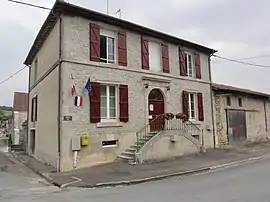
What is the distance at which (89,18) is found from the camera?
1421 cm

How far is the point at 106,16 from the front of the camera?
14.4 metres

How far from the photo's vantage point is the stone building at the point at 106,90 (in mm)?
13273

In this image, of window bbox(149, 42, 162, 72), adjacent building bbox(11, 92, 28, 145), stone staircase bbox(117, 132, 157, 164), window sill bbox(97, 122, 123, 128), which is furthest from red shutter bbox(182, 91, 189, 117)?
adjacent building bbox(11, 92, 28, 145)

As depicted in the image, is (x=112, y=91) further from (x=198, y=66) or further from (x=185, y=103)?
(x=198, y=66)

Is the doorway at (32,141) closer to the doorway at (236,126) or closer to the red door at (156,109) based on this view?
the red door at (156,109)

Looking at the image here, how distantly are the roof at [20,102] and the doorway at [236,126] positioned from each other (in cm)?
2852

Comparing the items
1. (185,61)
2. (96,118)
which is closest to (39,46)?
(96,118)

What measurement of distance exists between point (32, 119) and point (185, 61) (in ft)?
37.5

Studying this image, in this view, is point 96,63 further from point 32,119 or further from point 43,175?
point 32,119

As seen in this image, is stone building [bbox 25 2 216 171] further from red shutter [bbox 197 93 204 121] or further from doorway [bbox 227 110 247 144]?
doorway [bbox 227 110 247 144]

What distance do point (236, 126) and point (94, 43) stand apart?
13.2m

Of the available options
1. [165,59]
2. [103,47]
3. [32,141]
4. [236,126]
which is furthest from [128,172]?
[236,126]

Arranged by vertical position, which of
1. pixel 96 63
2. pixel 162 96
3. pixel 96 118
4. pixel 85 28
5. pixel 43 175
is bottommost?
pixel 43 175

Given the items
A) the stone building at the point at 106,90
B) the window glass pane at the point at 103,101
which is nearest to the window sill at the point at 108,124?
the stone building at the point at 106,90
